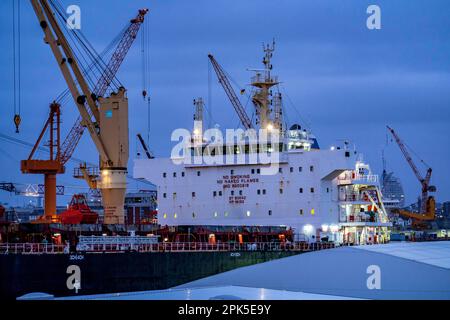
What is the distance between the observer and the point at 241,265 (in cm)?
6066

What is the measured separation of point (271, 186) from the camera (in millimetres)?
69188

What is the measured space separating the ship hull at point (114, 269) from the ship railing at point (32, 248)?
3.47ft

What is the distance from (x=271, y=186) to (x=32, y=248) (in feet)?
78.7

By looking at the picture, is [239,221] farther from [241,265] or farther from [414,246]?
[414,246]

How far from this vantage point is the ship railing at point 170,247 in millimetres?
51094

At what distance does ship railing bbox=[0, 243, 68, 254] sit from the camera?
164 feet

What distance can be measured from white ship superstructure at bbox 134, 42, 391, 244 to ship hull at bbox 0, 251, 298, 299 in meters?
6.86
